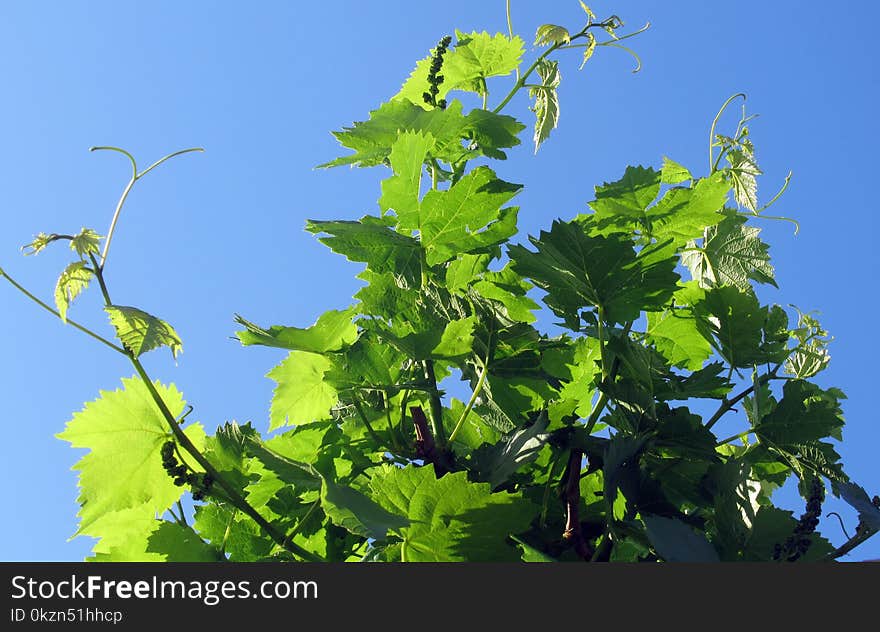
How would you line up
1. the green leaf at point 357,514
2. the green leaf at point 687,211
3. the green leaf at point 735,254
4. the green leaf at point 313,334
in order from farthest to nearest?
the green leaf at point 735,254
the green leaf at point 687,211
the green leaf at point 313,334
the green leaf at point 357,514

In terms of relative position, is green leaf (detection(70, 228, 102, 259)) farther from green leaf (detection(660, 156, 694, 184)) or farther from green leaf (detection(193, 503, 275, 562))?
green leaf (detection(660, 156, 694, 184))

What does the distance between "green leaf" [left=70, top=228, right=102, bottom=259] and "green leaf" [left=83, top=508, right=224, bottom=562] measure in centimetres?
38

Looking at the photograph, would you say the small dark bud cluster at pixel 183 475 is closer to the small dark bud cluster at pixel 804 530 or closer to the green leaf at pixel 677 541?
the green leaf at pixel 677 541

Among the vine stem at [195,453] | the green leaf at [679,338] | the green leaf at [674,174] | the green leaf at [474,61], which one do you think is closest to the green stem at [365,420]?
the vine stem at [195,453]

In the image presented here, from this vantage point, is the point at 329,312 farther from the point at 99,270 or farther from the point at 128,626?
the point at 128,626

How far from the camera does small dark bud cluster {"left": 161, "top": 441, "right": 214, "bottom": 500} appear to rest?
3.32 ft

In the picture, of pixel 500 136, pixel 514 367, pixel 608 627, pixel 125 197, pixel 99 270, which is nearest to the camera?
pixel 608 627

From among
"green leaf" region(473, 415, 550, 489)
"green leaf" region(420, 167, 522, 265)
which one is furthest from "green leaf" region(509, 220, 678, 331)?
"green leaf" region(473, 415, 550, 489)

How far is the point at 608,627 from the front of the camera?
82 cm

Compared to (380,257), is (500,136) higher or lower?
higher

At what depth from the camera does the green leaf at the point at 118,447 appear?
3.45ft

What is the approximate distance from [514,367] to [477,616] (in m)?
0.40

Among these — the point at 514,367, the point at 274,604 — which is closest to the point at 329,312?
the point at 514,367

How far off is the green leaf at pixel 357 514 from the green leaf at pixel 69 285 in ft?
1.07
